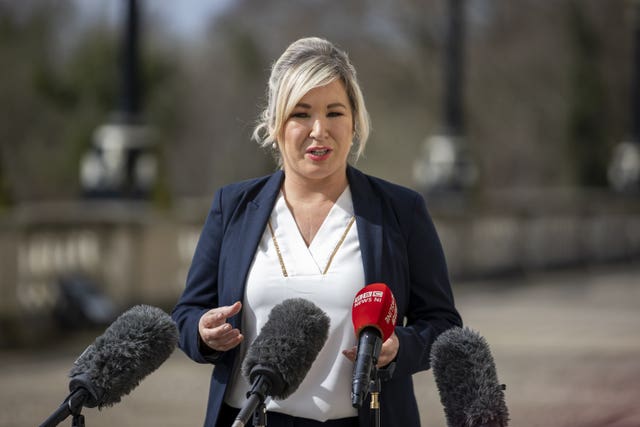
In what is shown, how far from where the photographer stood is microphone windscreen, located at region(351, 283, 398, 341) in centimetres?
302

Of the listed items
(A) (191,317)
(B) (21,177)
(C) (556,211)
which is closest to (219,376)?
(A) (191,317)

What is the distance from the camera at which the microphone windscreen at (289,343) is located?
2.98 metres

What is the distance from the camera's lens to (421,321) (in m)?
3.43

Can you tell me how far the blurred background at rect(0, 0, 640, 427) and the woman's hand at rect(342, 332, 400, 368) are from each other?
93 centimetres

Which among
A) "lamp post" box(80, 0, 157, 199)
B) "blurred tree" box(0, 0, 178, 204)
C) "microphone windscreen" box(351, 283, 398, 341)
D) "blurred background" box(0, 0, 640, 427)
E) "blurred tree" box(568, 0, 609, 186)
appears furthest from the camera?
"blurred tree" box(568, 0, 609, 186)

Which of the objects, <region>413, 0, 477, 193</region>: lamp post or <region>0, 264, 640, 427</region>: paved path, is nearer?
<region>0, 264, 640, 427</region>: paved path

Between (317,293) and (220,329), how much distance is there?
271 mm

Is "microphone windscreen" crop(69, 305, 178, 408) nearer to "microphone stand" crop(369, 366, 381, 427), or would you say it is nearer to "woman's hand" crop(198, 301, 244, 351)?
"woman's hand" crop(198, 301, 244, 351)

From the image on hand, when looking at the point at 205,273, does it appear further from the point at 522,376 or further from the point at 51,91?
the point at 51,91

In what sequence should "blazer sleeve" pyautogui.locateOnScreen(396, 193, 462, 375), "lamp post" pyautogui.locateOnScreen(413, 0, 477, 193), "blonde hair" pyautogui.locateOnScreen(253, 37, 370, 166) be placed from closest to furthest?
"blonde hair" pyautogui.locateOnScreen(253, 37, 370, 166) → "blazer sleeve" pyautogui.locateOnScreen(396, 193, 462, 375) → "lamp post" pyautogui.locateOnScreen(413, 0, 477, 193)

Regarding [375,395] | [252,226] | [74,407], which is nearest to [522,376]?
[252,226]

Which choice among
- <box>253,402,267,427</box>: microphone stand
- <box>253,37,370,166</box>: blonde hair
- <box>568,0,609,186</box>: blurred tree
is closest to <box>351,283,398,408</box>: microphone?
<box>253,402,267,427</box>: microphone stand

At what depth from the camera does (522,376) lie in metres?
10.8

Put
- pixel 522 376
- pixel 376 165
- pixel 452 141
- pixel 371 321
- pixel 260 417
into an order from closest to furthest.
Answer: pixel 260 417 → pixel 371 321 → pixel 522 376 → pixel 452 141 → pixel 376 165
